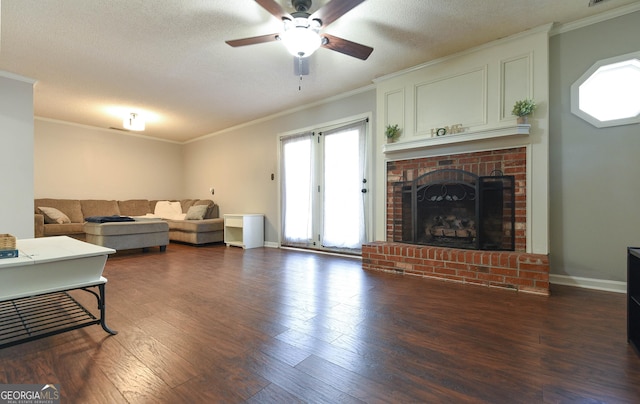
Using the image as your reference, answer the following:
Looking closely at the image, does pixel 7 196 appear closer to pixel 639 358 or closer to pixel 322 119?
pixel 322 119

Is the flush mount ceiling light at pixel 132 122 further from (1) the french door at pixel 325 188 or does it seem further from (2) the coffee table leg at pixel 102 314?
(2) the coffee table leg at pixel 102 314

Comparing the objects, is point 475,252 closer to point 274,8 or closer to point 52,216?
point 274,8

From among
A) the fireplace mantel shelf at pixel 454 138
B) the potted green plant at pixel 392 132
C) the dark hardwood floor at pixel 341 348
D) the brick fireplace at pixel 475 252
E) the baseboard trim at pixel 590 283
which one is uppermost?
the potted green plant at pixel 392 132

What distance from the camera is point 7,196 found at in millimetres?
3535

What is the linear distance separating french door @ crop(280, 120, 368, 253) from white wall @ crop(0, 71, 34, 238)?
3.49m

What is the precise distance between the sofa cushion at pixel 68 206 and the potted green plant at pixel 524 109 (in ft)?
23.9

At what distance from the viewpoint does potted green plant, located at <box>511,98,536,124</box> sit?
2.68m

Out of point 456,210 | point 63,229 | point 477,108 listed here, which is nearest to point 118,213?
point 63,229

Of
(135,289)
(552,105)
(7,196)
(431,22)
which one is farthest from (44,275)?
(552,105)

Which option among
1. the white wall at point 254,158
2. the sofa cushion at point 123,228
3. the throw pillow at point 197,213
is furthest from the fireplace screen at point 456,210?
the throw pillow at point 197,213

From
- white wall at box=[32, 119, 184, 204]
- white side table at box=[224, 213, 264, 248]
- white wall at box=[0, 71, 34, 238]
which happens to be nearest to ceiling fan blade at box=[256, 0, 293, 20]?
white side table at box=[224, 213, 264, 248]

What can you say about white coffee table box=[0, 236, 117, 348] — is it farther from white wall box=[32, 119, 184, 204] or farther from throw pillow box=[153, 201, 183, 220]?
white wall box=[32, 119, 184, 204]

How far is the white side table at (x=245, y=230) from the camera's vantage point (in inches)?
199

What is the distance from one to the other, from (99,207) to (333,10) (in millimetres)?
6241
